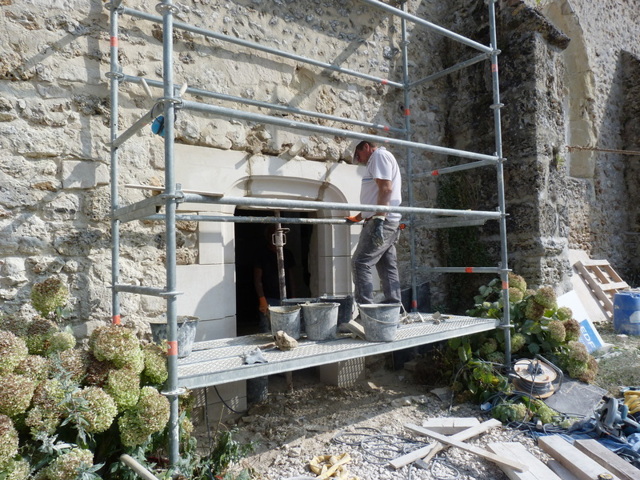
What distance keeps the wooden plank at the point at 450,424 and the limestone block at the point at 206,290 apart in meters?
1.68

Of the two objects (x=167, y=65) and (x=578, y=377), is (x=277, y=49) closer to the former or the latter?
(x=167, y=65)

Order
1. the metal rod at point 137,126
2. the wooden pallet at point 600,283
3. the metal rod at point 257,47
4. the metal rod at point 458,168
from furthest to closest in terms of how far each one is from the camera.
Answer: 1. the wooden pallet at point 600,283
2. the metal rod at point 458,168
3. the metal rod at point 257,47
4. the metal rod at point 137,126

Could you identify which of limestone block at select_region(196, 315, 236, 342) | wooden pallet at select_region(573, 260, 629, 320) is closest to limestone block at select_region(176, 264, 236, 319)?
limestone block at select_region(196, 315, 236, 342)

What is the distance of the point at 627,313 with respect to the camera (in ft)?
18.7

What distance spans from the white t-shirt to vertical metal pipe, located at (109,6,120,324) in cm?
189

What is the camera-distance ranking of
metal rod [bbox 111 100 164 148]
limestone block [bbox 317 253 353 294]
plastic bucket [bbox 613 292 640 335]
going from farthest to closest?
1. plastic bucket [bbox 613 292 640 335]
2. limestone block [bbox 317 253 353 294]
3. metal rod [bbox 111 100 164 148]

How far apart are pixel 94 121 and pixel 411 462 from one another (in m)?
2.98

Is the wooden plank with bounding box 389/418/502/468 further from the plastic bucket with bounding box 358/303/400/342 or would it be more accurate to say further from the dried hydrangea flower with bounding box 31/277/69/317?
the dried hydrangea flower with bounding box 31/277/69/317

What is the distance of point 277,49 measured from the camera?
405cm

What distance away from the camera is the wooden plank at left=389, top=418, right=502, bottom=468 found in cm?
277

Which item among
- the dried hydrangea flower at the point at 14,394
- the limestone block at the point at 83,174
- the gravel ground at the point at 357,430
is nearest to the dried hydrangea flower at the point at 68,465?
the dried hydrangea flower at the point at 14,394

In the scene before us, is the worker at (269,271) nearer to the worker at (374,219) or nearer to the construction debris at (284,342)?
the worker at (374,219)

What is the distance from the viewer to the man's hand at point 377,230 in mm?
3766

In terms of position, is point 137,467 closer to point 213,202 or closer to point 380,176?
point 213,202
